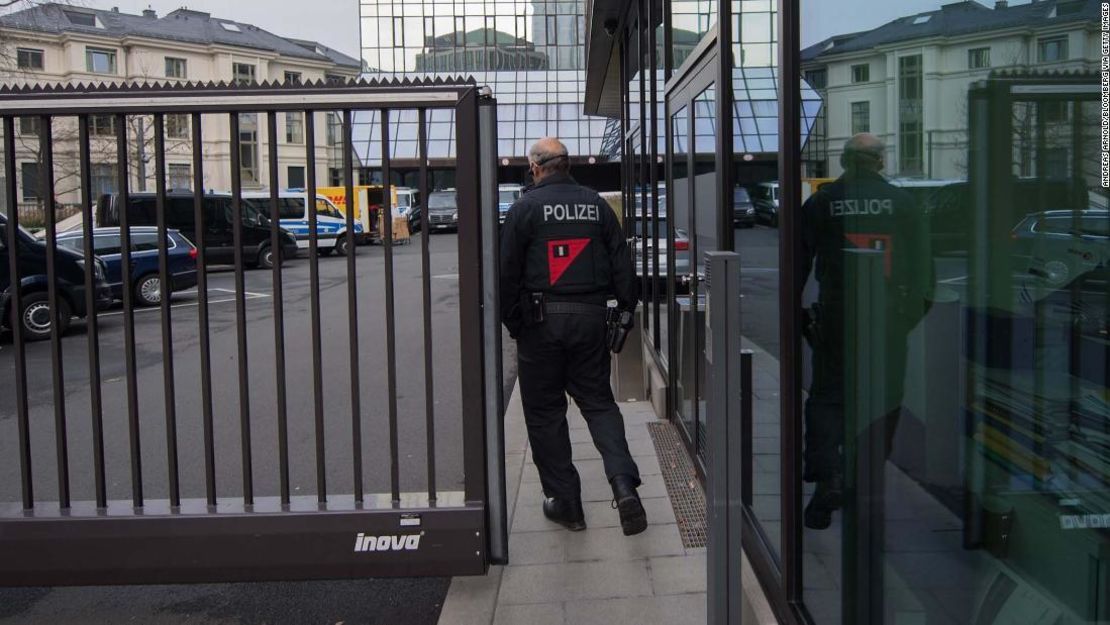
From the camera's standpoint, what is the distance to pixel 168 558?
363 cm

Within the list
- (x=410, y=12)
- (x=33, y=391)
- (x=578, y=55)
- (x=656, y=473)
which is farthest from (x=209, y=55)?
(x=656, y=473)

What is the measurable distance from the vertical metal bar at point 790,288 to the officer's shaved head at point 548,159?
181 cm

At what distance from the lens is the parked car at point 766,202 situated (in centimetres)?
304

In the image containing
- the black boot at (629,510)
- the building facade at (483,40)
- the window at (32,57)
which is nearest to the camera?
the black boot at (629,510)

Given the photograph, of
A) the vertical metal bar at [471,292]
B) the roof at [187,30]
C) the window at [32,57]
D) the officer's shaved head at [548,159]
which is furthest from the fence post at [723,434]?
the roof at [187,30]

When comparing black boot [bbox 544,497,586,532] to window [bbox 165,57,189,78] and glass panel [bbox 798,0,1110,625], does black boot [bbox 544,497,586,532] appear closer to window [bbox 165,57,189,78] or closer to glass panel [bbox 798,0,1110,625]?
glass panel [bbox 798,0,1110,625]

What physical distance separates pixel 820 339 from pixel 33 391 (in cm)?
934

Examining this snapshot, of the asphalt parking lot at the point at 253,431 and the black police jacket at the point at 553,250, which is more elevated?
the black police jacket at the point at 553,250

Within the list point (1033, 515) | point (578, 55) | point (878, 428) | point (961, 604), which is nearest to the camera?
point (1033, 515)

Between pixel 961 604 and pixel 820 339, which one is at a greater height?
pixel 820 339

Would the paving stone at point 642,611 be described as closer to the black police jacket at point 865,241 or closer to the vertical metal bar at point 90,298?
the black police jacket at point 865,241

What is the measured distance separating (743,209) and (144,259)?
46.8 feet

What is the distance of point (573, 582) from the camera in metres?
3.94

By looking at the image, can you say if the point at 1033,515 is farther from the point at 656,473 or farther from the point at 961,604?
the point at 656,473
